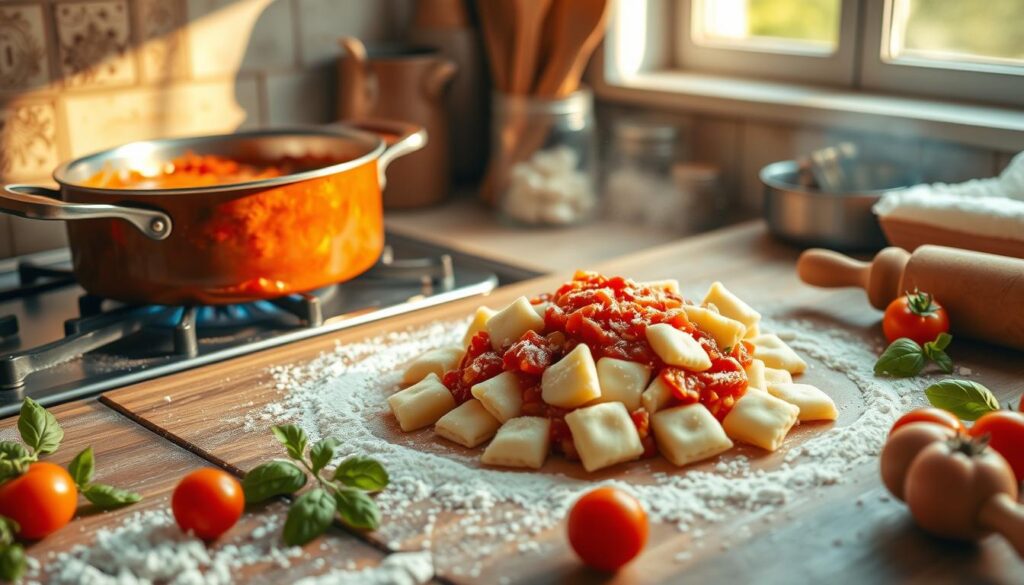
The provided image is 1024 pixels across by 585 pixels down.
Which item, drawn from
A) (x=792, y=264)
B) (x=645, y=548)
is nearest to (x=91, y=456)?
(x=645, y=548)

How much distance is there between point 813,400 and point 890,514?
0.73 ft

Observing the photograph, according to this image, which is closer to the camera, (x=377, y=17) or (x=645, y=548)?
(x=645, y=548)

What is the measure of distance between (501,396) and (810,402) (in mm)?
342

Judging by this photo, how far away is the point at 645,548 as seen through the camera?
3.15 ft

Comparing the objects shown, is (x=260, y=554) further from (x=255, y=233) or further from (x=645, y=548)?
(x=255, y=233)

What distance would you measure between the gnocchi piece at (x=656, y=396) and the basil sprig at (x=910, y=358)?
0.32 metres

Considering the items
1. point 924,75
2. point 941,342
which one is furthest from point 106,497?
point 924,75

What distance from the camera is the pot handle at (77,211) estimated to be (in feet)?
4.14

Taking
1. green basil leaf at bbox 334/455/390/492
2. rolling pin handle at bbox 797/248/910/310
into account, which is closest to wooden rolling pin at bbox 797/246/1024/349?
rolling pin handle at bbox 797/248/910/310

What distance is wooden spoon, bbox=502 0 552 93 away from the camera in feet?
6.80

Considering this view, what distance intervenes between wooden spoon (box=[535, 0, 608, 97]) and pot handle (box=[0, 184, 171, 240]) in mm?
974

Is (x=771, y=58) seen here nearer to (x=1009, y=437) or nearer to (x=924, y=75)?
(x=924, y=75)

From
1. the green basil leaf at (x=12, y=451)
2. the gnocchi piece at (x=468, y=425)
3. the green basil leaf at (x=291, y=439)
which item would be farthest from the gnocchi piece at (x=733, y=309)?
the green basil leaf at (x=12, y=451)

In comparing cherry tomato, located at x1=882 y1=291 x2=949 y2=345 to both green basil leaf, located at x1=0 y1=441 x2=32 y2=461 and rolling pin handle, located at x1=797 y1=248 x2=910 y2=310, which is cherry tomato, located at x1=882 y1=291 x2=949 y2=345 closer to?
→ rolling pin handle, located at x1=797 y1=248 x2=910 y2=310
